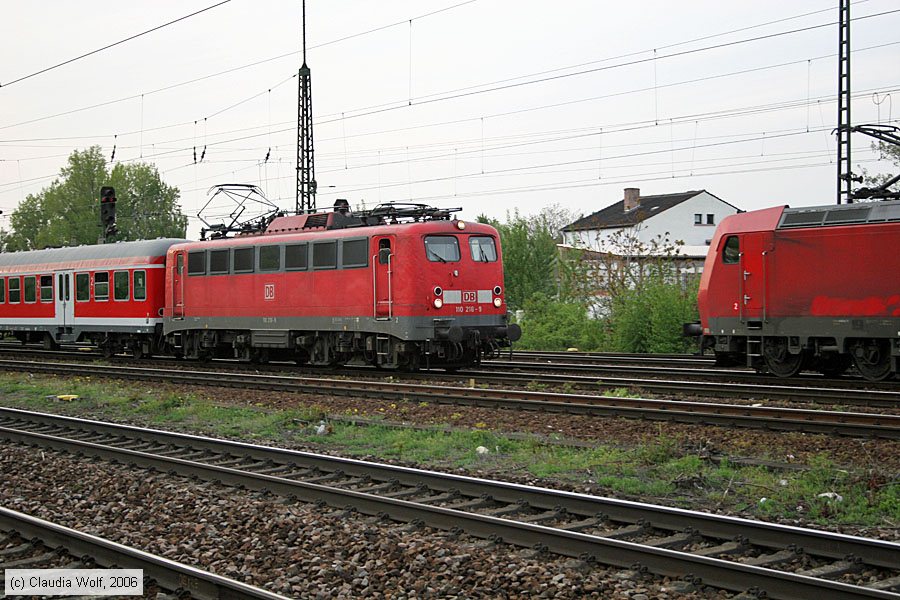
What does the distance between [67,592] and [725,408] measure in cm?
938

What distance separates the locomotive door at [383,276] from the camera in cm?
1894

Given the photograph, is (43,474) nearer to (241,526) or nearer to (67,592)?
(241,526)

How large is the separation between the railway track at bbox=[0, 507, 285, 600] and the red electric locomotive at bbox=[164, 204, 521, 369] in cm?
1113

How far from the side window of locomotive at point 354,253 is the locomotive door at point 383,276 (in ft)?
0.96

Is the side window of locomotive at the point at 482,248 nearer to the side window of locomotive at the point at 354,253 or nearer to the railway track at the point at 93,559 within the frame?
the side window of locomotive at the point at 354,253

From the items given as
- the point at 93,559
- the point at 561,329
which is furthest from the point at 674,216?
the point at 93,559

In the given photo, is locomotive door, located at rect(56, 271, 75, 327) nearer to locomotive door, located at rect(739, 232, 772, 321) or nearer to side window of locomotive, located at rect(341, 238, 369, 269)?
side window of locomotive, located at rect(341, 238, 369, 269)

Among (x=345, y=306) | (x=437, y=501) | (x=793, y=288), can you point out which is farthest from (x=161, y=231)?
(x=437, y=501)

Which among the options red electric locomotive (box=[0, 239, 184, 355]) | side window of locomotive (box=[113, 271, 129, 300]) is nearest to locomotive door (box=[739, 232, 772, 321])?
red electric locomotive (box=[0, 239, 184, 355])

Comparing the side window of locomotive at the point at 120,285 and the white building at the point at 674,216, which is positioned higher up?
the white building at the point at 674,216

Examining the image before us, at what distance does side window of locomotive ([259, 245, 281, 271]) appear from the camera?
2170 centimetres

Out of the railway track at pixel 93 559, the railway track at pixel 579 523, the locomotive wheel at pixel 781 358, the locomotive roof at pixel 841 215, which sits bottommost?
the railway track at pixel 93 559

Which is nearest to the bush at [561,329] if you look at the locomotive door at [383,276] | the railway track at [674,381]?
the railway track at [674,381]

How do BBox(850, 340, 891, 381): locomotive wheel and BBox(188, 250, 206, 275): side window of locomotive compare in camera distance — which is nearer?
BBox(850, 340, 891, 381): locomotive wheel
